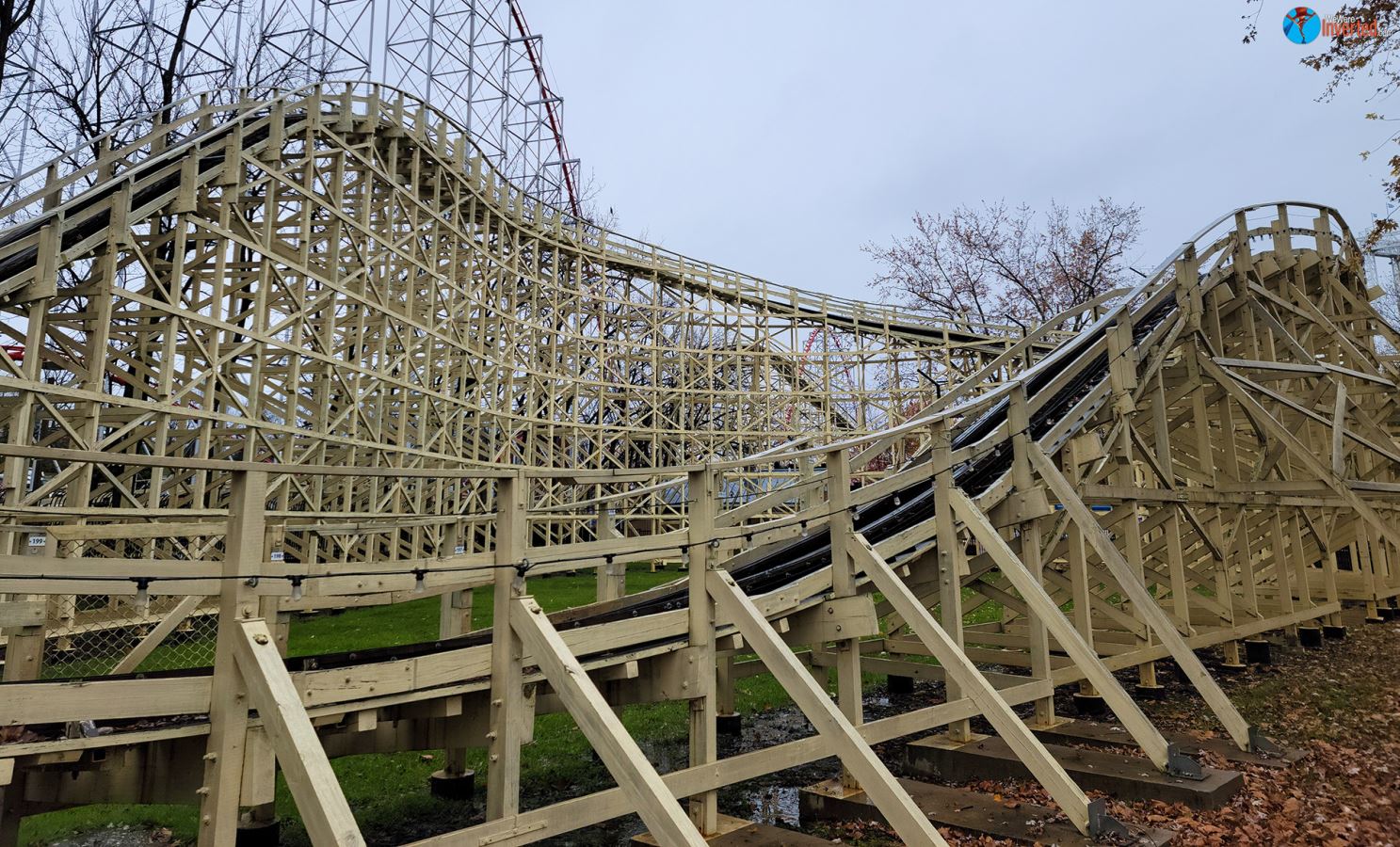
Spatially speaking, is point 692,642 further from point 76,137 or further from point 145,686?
point 76,137

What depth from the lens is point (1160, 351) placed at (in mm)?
9883

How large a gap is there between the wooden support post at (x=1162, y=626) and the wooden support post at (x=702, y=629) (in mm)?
3571

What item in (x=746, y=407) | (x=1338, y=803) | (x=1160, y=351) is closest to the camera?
(x=1338, y=803)

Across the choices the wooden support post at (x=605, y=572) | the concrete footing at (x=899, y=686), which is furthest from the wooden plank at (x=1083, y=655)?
the concrete footing at (x=899, y=686)

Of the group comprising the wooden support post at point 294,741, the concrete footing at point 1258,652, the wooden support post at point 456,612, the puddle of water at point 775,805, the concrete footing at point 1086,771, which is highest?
the wooden support post at point 456,612

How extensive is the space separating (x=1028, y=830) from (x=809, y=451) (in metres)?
2.87

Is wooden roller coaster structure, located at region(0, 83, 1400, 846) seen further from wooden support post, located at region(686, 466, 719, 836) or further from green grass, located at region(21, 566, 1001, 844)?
green grass, located at region(21, 566, 1001, 844)

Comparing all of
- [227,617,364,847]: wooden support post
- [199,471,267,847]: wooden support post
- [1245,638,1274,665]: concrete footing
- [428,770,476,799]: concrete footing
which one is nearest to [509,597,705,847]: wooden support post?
[227,617,364,847]: wooden support post

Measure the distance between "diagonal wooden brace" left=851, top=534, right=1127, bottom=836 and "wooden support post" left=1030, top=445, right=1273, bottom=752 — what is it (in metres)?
2.00

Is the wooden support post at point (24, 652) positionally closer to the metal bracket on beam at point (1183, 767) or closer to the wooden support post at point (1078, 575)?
the metal bracket on beam at point (1183, 767)

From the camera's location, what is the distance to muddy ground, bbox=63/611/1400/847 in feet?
19.7

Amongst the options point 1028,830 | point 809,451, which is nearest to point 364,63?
point 809,451

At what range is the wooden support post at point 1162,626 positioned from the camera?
288 inches

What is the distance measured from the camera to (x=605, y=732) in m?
4.28
